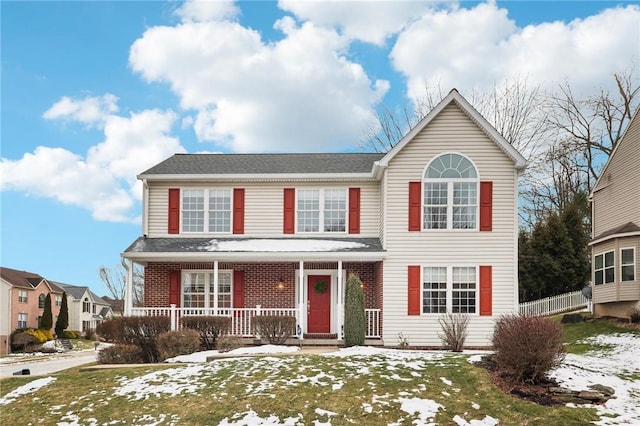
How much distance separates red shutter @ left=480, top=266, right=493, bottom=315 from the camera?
18000mm

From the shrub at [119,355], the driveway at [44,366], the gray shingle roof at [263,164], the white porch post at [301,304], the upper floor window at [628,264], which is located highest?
the gray shingle roof at [263,164]

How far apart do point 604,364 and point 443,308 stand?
5.55 meters

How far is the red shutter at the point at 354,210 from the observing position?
64.7 ft

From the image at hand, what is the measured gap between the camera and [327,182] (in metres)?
19.8

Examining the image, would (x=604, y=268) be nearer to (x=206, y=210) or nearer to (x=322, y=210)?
→ (x=322, y=210)

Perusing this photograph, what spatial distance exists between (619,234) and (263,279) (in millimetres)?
13087

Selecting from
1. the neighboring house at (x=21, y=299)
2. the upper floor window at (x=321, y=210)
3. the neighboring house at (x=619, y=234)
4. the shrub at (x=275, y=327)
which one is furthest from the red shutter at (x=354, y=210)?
the neighboring house at (x=21, y=299)

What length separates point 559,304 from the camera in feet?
95.7

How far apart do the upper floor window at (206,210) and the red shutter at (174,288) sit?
154 centimetres

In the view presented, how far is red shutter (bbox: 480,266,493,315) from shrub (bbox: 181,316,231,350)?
7.64 m

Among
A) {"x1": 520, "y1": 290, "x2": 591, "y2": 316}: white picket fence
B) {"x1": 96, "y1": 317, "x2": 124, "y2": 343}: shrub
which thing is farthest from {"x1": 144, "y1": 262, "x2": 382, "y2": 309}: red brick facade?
{"x1": 520, "y1": 290, "x2": 591, "y2": 316}: white picket fence

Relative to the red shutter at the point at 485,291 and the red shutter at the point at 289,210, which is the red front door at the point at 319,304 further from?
the red shutter at the point at 485,291

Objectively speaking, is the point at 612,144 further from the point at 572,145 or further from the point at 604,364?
the point at 604,364

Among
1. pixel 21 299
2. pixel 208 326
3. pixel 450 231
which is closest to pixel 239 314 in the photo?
pixel 208 326
